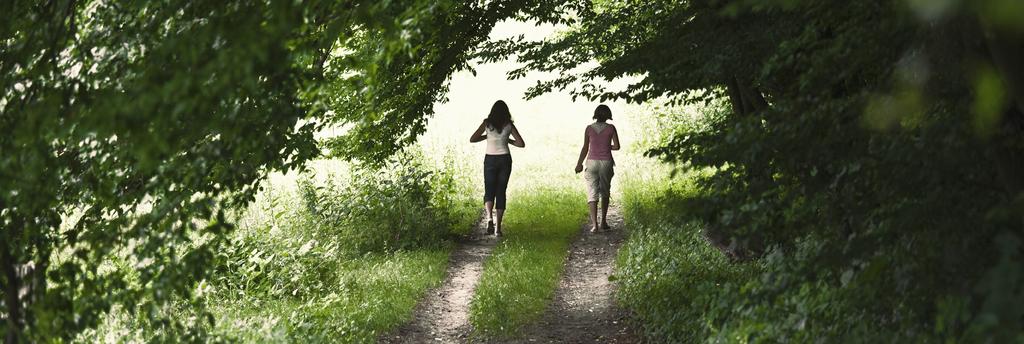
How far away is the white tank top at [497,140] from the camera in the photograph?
14539 millimetres

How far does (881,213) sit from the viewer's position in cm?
435

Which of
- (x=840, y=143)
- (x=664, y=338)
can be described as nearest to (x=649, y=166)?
(x=664, y=338)

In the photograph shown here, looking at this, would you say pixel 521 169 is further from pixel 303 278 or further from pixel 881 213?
pixel 881 213

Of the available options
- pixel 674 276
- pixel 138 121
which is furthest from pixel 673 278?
pixel 138 121

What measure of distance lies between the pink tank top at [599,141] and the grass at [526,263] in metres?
1.29

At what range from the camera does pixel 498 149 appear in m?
14.7

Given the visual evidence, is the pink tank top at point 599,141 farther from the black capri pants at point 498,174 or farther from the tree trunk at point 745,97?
the tree trunk at point 745,97

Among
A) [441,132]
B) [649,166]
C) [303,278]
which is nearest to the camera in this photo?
[303,278]

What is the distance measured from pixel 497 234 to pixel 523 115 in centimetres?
1775

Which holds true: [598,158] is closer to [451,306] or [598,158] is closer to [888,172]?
[451,306]

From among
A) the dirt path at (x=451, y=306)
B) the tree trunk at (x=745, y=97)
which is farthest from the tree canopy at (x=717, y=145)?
the dirt path at (x=451, y=306)

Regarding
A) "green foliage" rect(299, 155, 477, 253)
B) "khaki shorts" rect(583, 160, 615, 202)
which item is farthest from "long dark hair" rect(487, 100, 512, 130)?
"khaki shorts" rect(583, 160, 615, 202)

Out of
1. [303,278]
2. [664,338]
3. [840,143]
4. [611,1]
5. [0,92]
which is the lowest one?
[664,338]

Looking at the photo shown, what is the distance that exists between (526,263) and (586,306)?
1832 millimetres
